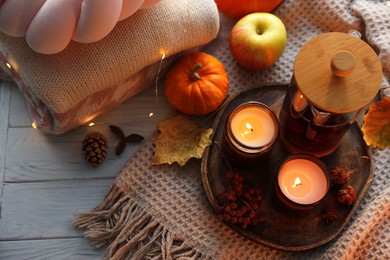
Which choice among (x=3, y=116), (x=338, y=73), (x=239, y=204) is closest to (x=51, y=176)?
(x=3, y=116)

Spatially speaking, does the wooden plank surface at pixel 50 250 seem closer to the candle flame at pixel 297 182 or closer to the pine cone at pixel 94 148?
the pine cone at pixel 94 148

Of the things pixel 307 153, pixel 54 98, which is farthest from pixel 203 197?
pixel 54 98

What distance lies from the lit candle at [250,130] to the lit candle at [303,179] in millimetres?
54

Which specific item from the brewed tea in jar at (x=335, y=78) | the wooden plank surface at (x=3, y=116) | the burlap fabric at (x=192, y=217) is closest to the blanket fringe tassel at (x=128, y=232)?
the burlap fabric at (x=192, y=217)

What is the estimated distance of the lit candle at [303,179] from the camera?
2.74 feet

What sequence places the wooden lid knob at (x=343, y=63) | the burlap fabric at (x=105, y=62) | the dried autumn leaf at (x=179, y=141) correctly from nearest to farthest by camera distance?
the wooden lid knob at (x=343, y=63)
the burlap fabric at (x=105, y=62)
the dried autumn leaf at (x=179, y=141)

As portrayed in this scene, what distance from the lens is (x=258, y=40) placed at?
944 mm

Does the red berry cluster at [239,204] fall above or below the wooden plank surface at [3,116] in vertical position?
below

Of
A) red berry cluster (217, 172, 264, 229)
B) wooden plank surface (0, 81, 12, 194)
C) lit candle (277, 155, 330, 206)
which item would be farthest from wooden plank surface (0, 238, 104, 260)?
lit candle (277, 155, 330, 206)

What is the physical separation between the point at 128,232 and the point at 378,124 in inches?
19.7

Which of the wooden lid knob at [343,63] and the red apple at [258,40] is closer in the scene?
the wooden lid knob at [343,63]

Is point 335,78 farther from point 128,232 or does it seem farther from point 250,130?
point 128,232

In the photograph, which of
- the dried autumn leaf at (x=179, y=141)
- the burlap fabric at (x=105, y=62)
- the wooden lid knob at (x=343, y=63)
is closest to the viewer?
the wooden lid knob at (x=343, y=63)

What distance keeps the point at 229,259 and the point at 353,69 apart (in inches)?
16.2
